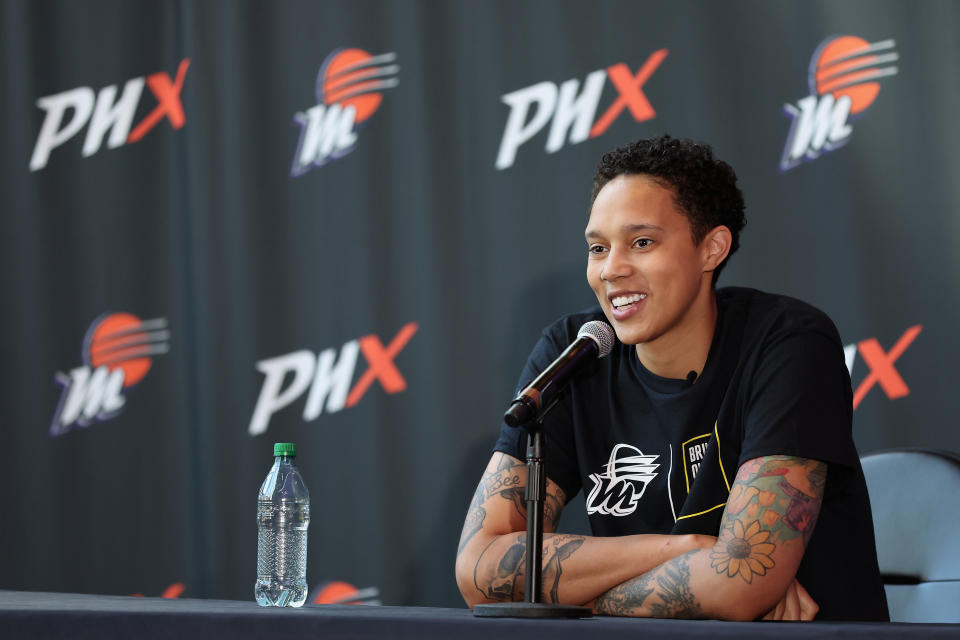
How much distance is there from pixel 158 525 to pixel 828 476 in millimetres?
1915

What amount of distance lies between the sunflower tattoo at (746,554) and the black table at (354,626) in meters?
0.34

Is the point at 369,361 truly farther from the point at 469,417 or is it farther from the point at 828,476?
the point at 828,476

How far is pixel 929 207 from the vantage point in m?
2.26

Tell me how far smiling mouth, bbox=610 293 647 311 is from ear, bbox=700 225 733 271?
16 centimetres

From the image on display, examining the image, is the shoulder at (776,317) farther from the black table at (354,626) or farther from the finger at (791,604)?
the black table at (354,626)

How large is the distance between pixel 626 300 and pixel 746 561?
50 cm

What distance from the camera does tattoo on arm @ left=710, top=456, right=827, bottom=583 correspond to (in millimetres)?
1216

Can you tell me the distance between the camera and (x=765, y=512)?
1250 mm

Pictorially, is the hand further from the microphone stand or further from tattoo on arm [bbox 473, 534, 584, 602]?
the microphone stand

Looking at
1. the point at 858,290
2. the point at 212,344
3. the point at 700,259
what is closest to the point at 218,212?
the point at 212,344

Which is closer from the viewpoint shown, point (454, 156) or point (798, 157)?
point (798, 157)

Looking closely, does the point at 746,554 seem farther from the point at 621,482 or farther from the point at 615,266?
the point at 615,266

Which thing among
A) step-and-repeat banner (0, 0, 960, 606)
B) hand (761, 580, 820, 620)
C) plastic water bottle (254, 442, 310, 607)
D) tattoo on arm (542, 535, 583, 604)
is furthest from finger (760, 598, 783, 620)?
step-and-repeat banner (0, 0, 960, 606)

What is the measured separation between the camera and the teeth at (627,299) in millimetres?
1549
